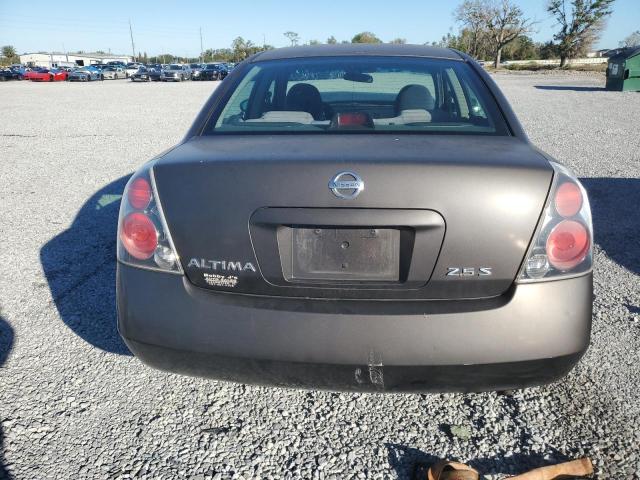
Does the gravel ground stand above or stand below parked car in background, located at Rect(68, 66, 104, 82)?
above

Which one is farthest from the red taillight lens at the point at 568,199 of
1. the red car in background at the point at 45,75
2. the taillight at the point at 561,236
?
the red car in background at the point at 45,75

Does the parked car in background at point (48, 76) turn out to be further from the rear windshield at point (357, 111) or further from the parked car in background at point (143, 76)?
the rear windshield at point (357, 111)

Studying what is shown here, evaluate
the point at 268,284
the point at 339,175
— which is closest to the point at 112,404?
the point at 268,284

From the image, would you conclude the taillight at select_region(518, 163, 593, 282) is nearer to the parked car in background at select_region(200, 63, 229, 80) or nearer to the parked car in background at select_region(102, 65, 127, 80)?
the parked car in background at select_region(200, 63, 229, 80)

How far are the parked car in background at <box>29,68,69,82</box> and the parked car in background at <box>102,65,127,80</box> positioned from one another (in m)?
6.40

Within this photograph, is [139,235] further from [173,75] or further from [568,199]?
[173,75]

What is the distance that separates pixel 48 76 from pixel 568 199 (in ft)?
164

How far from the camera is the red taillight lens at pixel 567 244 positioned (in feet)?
6.01

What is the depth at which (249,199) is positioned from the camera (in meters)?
1.82

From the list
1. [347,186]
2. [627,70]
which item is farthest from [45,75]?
[347,186]

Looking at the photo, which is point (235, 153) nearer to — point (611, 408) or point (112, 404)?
point (112, 404)

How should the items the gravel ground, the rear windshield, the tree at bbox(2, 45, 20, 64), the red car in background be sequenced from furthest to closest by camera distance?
the tree at bbox(2, 45, 20, 64)
the red car in background
the rear windshield
the gravel ground

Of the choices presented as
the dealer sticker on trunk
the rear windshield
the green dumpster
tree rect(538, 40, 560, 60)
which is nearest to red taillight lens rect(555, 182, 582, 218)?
the rear windshield

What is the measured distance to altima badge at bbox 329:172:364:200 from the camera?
5.78 feet
